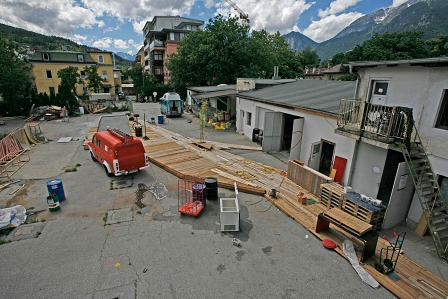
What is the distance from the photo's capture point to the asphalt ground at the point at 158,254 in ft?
18.9

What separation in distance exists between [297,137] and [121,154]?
9.54 metres

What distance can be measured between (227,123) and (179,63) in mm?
15971

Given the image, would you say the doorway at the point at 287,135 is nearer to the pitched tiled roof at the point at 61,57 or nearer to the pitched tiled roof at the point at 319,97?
the pitched tiled roof at the point at 319,97

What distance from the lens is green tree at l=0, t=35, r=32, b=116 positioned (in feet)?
92.4

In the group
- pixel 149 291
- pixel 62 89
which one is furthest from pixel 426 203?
pixel 62 89

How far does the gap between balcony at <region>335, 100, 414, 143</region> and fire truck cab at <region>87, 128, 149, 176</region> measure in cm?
945

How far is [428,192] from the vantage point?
7312 millimetres

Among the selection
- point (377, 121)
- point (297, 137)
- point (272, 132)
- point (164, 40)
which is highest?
point (164, 40)

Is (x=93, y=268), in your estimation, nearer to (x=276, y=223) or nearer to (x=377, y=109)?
(x=276, y=223)

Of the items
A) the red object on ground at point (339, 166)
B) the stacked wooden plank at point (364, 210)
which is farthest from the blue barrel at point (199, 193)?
the red object on ground at point (339, 166)

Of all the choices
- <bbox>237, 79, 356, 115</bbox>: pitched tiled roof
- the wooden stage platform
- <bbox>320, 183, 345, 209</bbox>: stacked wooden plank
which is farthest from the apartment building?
<bbox>320, 183, 345, 209</bbox>: stacked wooden plank

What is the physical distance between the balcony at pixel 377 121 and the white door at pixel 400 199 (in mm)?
1099

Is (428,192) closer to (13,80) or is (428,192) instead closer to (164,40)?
(13,80)

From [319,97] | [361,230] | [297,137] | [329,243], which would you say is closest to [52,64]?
[319,97]
